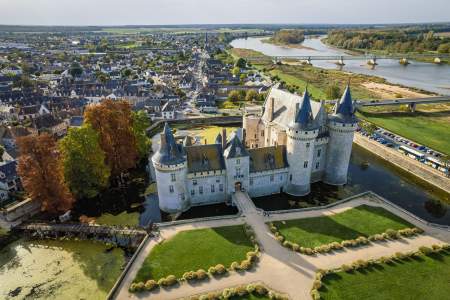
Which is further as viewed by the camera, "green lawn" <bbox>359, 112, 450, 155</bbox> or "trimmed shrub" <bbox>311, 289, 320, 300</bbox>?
"green lawn" <bbox>359, 112, 450, 155</bbox>

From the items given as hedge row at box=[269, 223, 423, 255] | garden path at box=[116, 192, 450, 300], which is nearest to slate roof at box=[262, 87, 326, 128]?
garden path at box=[116, 192, 450, 300]

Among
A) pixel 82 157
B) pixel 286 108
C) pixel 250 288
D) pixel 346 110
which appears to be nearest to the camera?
pixel 250 288

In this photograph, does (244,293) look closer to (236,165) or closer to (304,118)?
(236,165)

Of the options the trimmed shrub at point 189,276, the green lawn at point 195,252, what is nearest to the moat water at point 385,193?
the green lawn at point 195,252

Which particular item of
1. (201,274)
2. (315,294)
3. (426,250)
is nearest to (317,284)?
(315,294)

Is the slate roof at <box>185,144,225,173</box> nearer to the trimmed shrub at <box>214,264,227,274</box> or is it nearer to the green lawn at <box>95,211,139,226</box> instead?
the green lawn at <box>95,211,139,226</box>

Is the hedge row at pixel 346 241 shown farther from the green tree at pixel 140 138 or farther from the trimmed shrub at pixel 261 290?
the green tree at pixel 140 138
